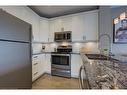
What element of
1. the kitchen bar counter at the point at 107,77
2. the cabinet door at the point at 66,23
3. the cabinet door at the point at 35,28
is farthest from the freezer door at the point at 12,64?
the cabinet door at the point at 66,23

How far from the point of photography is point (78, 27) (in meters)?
4.50

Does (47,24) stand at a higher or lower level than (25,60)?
higher

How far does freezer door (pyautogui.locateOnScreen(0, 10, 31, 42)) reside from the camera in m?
1.45

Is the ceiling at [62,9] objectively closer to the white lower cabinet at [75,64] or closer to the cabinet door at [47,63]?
the white lower cabinet at [75,64]

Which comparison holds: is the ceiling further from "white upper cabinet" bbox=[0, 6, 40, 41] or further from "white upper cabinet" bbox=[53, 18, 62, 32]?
"white upper cabinet" bbox=[0, 6, 40, 41]

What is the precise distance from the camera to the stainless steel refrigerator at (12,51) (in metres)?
1.45

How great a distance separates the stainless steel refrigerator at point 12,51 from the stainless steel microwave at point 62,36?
2.57 m

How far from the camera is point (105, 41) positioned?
3.72m

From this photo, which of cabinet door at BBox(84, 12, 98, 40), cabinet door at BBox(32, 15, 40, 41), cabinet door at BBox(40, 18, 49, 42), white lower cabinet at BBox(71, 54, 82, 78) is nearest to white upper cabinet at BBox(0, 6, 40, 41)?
cabinet door at BBox(32, 15, 40, 41)

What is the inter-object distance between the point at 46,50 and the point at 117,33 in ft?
9.40

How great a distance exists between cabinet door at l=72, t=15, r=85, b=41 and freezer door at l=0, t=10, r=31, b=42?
259 cm
